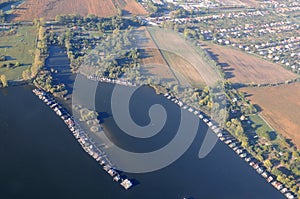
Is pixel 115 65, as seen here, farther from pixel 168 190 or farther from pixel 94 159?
pixel 168 190

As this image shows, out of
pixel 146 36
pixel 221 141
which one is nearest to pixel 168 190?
pixel 221 141

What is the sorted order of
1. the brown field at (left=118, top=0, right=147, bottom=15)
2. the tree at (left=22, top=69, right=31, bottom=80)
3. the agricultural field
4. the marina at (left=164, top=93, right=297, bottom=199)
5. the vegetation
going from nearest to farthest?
1. the marina at (left=164, top=93, right=297, bottom=199)
2. the vegetation
3. the tree at (left=22, top=69, right=31, bottom=80)
4. the agricultural field
5. the brown field at (left=118, top=0, right=147, bottom=15)

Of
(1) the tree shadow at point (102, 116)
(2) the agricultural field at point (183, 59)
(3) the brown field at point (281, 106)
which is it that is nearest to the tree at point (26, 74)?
(1) the tree shadow at point (102, 116)

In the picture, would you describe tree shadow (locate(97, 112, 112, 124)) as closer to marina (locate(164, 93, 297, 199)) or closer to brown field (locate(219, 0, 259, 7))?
marina (locate(164, 93, 297, 199))

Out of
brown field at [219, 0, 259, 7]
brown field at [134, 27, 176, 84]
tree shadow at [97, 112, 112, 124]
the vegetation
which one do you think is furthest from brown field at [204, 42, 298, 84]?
brown field at [219, 0, 259, 7]

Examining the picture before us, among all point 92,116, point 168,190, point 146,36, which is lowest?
point 168,190

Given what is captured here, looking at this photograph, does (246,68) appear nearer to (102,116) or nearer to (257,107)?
(257,107)

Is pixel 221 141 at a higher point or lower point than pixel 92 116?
lower

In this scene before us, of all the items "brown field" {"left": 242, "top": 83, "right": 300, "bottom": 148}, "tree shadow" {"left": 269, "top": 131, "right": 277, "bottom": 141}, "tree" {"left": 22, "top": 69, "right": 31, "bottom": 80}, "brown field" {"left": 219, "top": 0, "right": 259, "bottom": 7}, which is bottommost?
"tree shadow" {"left": 269, "top": 131, "right": 277, "bottom": 141}
